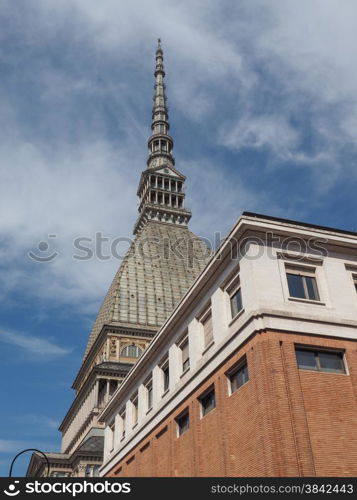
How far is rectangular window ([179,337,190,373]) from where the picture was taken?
3192 cm

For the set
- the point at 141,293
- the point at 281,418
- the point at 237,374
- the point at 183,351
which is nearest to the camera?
the point at 281,418

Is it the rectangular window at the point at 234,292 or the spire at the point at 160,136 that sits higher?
the spire at the point at 160,136

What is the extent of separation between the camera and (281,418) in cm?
2173

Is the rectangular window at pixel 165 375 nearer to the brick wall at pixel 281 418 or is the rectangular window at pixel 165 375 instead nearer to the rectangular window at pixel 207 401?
the rectangular window at pixel 207 401

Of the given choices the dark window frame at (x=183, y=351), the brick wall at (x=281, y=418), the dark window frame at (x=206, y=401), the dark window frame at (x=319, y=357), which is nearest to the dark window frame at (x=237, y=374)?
the brick wall at (x=281, y=418)

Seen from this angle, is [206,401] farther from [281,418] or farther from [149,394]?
[149,394]

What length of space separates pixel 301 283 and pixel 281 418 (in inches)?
281

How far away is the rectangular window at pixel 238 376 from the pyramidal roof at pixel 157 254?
70958 millimetres

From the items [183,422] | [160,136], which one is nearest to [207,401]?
[183,422]

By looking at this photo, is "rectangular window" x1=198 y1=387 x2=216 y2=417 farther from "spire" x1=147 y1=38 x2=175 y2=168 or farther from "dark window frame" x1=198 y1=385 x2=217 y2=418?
"spire" x1=147 y1=38 x2=175 y2=168

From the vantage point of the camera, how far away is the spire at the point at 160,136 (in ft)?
476

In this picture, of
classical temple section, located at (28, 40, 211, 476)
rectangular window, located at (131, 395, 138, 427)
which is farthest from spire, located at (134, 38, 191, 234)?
rectangular window, located at (131, 395, 138, 427)

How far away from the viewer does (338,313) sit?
25.7 metres
